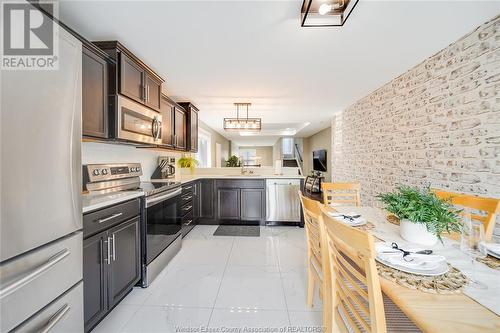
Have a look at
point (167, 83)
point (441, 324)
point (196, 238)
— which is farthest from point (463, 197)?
point (167, 83)

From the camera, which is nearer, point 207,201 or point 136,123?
point 136,123

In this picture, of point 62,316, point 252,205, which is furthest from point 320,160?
point 62,316

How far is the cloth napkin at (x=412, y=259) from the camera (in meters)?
0.91

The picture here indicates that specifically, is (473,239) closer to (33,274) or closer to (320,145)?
(33,274)

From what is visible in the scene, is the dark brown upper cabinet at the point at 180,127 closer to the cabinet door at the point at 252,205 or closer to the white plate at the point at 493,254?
the cabinet door at the point at 252,205

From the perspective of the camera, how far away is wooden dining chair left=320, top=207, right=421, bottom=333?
0.75 m

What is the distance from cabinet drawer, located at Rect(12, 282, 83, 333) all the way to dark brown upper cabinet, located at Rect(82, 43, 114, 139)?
45.7 inches

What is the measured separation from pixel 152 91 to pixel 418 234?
9.48 feet

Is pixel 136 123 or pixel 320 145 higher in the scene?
pixel 320 145

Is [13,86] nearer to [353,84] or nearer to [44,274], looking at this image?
[44,274]

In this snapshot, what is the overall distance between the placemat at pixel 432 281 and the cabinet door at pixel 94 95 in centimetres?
219

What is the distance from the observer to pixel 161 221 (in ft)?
7.67

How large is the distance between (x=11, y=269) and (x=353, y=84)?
12.8 feet

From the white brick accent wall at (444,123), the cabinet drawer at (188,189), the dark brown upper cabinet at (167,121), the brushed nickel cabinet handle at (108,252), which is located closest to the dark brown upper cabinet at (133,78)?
the dark brown upper cabinet at (167,121)
